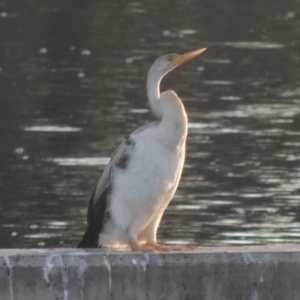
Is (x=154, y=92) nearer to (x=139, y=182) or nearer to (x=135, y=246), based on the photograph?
(x=139, y=182)

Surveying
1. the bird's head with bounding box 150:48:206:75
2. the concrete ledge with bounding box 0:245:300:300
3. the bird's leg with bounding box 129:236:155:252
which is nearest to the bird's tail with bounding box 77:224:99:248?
the bird's leg with bounding box 129:236:155:252

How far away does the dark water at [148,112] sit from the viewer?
10.6 meters

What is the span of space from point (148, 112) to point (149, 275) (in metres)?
7.76

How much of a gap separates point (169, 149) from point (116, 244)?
65cm

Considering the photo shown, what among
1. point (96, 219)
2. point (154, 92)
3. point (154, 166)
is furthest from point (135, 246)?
point (154, 92)

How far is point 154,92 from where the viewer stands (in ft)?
23.3

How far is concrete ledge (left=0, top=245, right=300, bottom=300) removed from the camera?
632cm

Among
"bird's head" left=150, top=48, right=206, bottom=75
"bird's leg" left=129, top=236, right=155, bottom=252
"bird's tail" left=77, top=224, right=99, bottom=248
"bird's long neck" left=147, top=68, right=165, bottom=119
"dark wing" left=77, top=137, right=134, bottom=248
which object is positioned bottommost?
"bird's tail" left=77, top=224, right=99, bottom=248

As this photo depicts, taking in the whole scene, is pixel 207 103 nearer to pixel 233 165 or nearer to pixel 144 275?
pixel 233 165

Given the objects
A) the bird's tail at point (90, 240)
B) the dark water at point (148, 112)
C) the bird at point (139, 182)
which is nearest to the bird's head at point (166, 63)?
the bird at point (139, 182)

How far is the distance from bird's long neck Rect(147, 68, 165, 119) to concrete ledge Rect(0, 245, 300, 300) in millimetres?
932

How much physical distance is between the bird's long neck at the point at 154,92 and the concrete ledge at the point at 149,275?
0.93 metres

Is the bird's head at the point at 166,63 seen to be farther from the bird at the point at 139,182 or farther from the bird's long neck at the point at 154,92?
the bird at the point at 139,182

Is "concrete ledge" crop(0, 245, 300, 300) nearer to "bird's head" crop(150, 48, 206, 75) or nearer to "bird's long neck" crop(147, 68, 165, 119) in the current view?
"bird's long neck" crop(147, 68, 165, 119)
